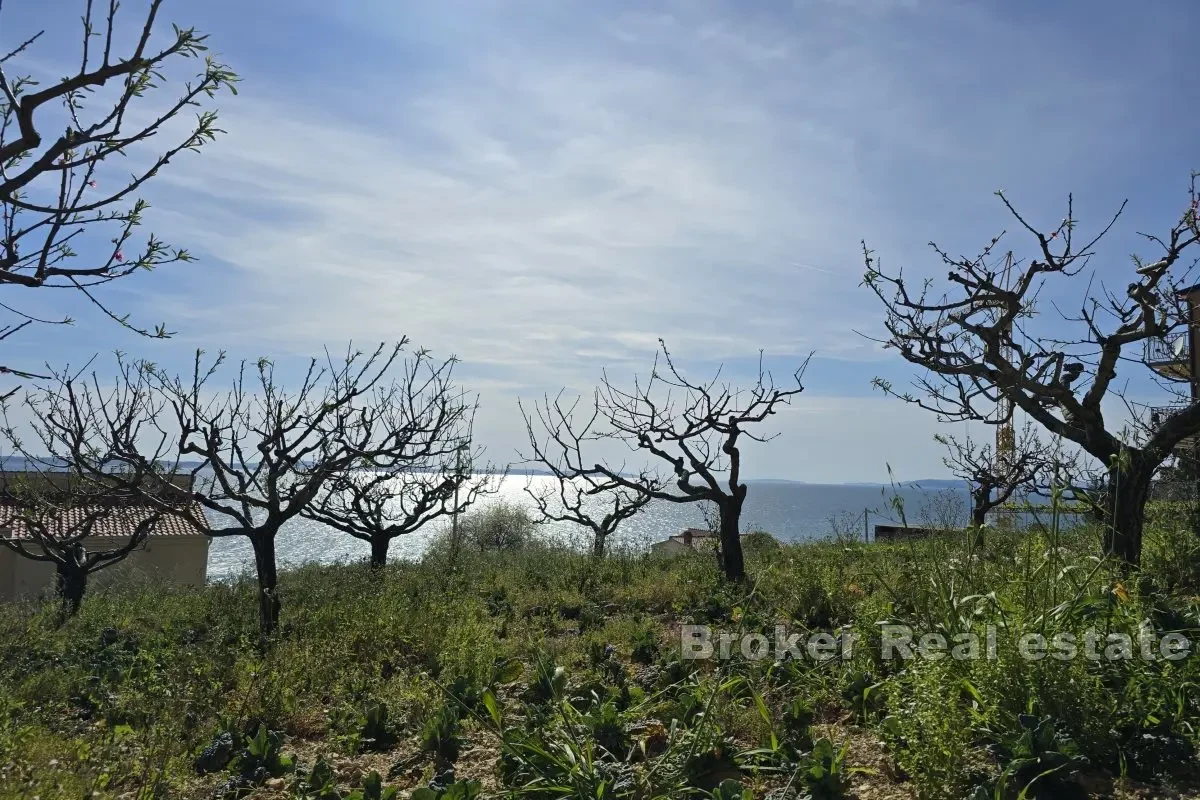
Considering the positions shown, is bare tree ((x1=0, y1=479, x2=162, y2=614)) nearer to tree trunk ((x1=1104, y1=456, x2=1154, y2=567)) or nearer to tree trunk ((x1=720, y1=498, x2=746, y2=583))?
tree trunk ((x1=720, y1=498, x2=746, y2=583))

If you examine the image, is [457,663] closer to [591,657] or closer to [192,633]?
[591,657]

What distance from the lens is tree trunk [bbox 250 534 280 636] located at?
19.7ft

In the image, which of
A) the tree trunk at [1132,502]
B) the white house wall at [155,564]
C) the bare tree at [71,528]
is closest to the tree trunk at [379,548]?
the bare tree at [71,528]

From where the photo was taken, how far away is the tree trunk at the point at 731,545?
800 centimetres

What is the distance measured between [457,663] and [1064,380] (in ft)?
16.0

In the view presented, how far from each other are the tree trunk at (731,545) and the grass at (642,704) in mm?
1864

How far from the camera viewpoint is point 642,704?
3.39 metres

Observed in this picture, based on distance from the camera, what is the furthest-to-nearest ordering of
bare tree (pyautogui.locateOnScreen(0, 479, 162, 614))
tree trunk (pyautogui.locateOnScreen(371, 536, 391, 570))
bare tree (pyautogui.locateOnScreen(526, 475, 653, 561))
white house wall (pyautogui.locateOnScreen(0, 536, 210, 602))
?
1. white house wall (pyautogui.locateOnScreen(0, 536, 210, 602))
2. bare tree (pyautogui.locateOnScreen(526, 475, 653, 561))
3. tree trunk (pyautogui.locateOnScreen(371, 536, 391, 570))
4. bare tree (pyautogui.locateOnScreen(0, 479, 162, 614))

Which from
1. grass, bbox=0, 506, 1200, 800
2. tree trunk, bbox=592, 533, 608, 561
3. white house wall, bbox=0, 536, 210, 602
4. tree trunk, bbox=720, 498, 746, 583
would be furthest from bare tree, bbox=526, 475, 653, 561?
white house wall, bbox=0, 536, 210, 602

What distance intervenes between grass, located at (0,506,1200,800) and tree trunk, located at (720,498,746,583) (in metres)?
1.86

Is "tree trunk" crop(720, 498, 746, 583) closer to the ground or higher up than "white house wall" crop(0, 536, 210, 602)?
higher up

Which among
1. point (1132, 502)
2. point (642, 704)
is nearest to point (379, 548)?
point (642, 704)

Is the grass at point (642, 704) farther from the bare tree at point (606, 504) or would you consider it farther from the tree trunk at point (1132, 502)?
the bare tree at point (606, 504)

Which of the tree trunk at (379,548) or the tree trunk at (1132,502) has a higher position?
the tree trunk at (1132,502)
